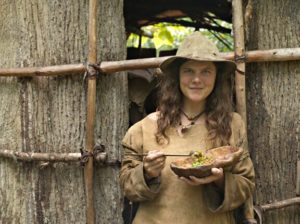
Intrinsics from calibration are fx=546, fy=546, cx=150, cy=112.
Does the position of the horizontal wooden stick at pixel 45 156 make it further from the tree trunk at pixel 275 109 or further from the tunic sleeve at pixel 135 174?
the tree trunk at pixel 275 109

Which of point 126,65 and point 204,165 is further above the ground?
point 126,65

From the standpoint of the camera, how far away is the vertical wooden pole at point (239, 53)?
316 centimetres

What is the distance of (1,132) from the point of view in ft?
12.1

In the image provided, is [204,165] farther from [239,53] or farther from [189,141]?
[239,53]

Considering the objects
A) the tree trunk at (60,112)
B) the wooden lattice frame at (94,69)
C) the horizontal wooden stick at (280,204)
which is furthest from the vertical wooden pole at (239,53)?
the tree trunk at (60,112)

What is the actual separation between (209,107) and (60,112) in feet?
3.67

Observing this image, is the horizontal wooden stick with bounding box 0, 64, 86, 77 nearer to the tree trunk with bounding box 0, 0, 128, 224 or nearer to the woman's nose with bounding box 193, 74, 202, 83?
the tree trunk with bounding box 0, 0, 128, 224

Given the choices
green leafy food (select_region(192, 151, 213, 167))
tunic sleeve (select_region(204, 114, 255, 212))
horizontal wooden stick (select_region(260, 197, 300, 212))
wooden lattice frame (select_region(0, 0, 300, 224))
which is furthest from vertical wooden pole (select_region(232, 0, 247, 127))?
green leafy food (select_region(192, 151, 213, 167))

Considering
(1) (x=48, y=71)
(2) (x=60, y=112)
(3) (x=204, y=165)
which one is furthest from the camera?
(2) (x=60, y=112)

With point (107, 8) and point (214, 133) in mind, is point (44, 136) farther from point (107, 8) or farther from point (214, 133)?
point (214, 133)

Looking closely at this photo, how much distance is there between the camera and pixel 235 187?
2.63 metres

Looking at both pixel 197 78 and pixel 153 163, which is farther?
pixel 197 78

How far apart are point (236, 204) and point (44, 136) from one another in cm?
143

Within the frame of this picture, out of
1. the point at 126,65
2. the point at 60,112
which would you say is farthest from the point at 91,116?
the point at 126,65
